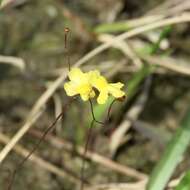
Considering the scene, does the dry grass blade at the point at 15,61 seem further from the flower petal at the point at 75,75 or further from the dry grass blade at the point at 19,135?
the flower petal at the point at 75,75

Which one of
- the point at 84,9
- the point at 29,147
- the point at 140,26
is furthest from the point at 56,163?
the point at 84,9

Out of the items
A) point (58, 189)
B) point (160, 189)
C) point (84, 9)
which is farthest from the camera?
point (84, 9)

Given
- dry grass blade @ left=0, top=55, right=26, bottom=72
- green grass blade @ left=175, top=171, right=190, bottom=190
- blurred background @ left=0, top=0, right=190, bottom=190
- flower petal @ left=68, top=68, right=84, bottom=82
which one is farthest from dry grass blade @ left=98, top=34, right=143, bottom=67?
flower petal @ left=68, top=68, right=84, bottom=82

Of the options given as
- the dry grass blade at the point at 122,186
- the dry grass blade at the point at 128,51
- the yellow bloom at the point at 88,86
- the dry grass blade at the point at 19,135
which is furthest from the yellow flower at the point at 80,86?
the dry grass blade at the point at 128,51

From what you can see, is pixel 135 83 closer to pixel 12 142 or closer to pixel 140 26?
pixel 140 26

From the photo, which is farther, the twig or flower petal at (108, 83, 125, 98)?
the twig

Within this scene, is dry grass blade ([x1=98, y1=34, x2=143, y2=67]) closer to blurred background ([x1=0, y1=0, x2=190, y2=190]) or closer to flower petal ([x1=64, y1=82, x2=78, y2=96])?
blurred background ([x1=0, y1=0, x2=190, y2=190])

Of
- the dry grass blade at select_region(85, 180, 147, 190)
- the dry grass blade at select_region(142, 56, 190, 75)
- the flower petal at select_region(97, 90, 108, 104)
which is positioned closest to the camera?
the flower petal at select_region(97, 90, 108, 104)
